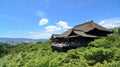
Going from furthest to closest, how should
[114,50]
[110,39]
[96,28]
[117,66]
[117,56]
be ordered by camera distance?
[96,28], [110,39], [114,50], [117,56], [117,66]

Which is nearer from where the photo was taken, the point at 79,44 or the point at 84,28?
the point at 79,44

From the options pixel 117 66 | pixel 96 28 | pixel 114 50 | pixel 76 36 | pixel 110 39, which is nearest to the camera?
pixel 117 66

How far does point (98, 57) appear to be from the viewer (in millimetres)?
20156

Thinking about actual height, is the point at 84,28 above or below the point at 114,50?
above

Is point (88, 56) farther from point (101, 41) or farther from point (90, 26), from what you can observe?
point (90, 26)

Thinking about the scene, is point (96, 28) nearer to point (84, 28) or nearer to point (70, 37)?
point (84, 28)

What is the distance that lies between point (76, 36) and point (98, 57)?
19298 millimetres

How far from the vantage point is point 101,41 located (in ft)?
112

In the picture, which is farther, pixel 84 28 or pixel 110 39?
pixel 84 28

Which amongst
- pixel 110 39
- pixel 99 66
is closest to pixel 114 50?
pixel 99 66

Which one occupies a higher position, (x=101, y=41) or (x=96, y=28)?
(x=96, y=28)

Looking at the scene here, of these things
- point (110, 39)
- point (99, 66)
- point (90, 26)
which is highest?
point (90, 26)

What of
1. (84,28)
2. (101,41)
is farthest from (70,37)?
(101,41)

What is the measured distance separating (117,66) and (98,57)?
5171 mm
